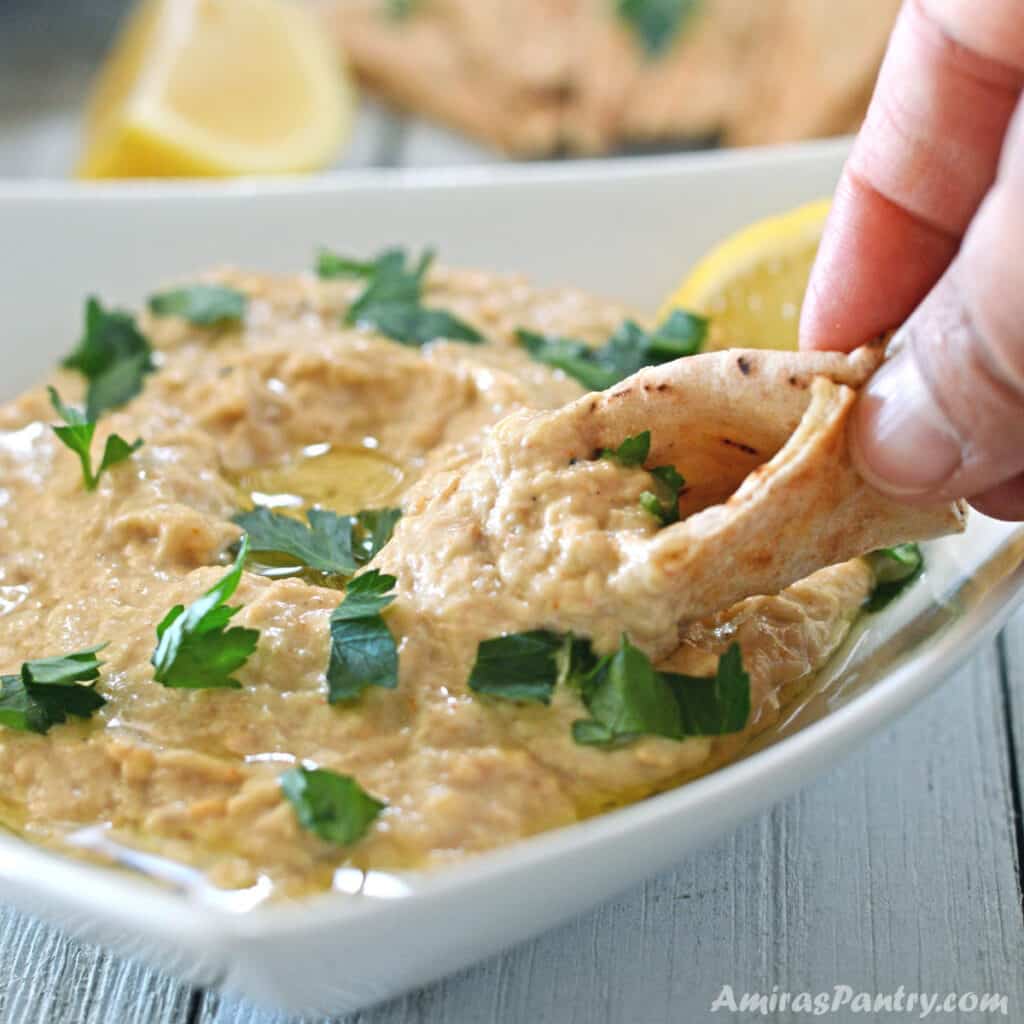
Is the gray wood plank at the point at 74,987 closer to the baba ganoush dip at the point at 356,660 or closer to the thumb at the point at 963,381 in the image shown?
the baba ganoush dip at the point at 356,660

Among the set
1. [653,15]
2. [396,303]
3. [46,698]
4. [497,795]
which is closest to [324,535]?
[46,698]

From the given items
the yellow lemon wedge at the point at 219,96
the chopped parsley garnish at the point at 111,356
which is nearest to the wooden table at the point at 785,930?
the chopped parsley garnish at the point at 111,356

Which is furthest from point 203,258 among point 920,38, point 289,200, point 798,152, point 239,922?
point 239,922

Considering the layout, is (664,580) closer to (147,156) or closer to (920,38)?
(920,38)

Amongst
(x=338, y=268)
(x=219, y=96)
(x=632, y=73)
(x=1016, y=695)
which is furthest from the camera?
(x=632, y=73)

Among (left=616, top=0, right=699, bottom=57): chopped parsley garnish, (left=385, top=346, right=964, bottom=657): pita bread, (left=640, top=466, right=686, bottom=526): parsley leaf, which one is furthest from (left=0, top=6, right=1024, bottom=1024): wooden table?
(left=616, top=0, right=699, bottom=57): chopped parsley garnish

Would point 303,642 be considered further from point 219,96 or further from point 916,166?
point 219,96

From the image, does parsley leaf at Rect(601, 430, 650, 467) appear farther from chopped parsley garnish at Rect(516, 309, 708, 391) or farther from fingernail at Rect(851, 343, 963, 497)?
chopped parsley garnish at Rect(516, 309, 708, 391)
